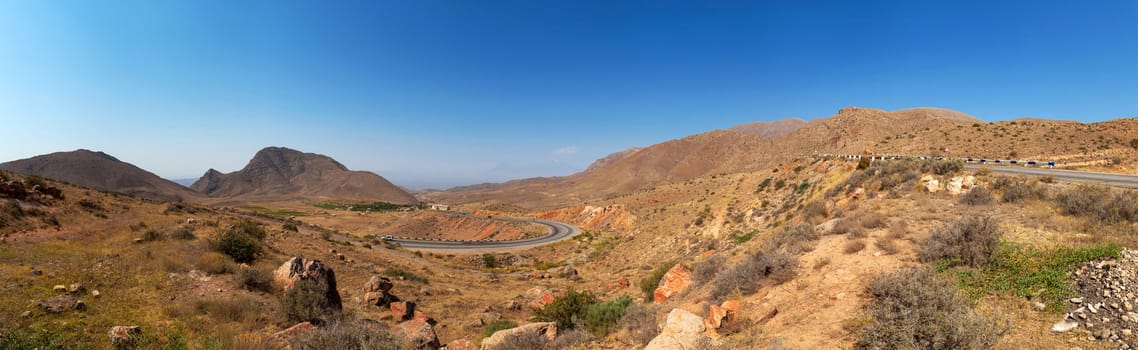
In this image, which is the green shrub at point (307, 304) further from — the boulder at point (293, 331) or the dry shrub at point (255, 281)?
the dry shrub at point (255, 281)

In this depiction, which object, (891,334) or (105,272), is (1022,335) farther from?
(105,272)

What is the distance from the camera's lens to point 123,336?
21.5 ft

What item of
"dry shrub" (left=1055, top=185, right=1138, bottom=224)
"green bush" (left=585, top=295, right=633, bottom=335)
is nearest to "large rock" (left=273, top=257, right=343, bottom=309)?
"green bush" (left=585, top=295, right=633, bottom=335)

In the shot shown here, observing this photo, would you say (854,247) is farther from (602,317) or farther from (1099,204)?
(602,317)

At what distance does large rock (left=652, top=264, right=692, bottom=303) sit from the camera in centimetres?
1262

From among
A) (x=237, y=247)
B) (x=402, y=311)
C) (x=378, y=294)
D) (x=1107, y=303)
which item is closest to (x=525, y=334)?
(x=402, y=311)

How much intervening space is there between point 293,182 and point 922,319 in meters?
219

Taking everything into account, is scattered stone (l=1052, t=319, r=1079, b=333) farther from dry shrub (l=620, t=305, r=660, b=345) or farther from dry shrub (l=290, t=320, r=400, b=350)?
dry shrub (l=290, t=320, r=400, b=350)

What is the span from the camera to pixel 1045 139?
29.5m

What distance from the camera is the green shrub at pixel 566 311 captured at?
1012 cm

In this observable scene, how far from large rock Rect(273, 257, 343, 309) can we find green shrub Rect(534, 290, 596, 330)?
601 centimetres

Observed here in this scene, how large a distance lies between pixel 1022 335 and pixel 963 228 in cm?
367

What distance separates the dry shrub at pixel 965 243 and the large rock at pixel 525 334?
8118 millimetres

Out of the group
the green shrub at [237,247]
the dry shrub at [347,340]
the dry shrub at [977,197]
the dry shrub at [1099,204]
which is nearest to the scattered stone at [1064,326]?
the dry shrub at [1099,204]
